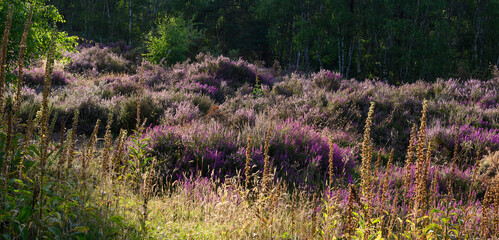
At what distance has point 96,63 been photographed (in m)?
17.9

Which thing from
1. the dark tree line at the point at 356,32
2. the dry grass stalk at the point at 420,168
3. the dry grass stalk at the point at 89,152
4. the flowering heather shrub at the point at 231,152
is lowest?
the flowering heather shrub at the point at 231,152

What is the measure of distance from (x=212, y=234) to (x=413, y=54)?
22579 millimetres

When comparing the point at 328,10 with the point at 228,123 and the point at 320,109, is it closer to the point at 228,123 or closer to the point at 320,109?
the point at 320,109

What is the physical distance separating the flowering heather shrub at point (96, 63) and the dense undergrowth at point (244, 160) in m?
2.60

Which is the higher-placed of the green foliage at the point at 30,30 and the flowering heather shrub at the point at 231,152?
the green foliage at the point at 30,30

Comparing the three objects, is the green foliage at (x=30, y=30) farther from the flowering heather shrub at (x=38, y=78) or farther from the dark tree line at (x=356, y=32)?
the dark tree line at (x=356, y=32)

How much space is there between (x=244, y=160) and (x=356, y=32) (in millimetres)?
22296

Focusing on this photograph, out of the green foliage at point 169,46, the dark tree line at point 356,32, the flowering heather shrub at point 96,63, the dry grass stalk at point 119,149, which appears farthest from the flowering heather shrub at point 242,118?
the dark tree line at point 356,32

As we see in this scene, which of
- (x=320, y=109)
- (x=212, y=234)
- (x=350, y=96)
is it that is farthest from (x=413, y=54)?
(x=212, y=234)

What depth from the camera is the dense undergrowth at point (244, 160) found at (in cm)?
225

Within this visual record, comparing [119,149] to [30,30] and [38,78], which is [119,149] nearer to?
[30,30]

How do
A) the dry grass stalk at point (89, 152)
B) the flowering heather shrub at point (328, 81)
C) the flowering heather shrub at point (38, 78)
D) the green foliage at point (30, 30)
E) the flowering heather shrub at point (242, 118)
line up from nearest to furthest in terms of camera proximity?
1. the dry grass stalk at point (89, 152)
2. the green foliage at point (30, 30)
3. the flowering heather shrub at point (242, 118)
4. the flowering heather shrub at point (328, 81)
5. the flowering heather shrub at point (38, 78)

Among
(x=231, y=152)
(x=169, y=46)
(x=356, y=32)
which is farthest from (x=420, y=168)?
(x=356, y=32)

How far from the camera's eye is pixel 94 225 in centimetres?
256
